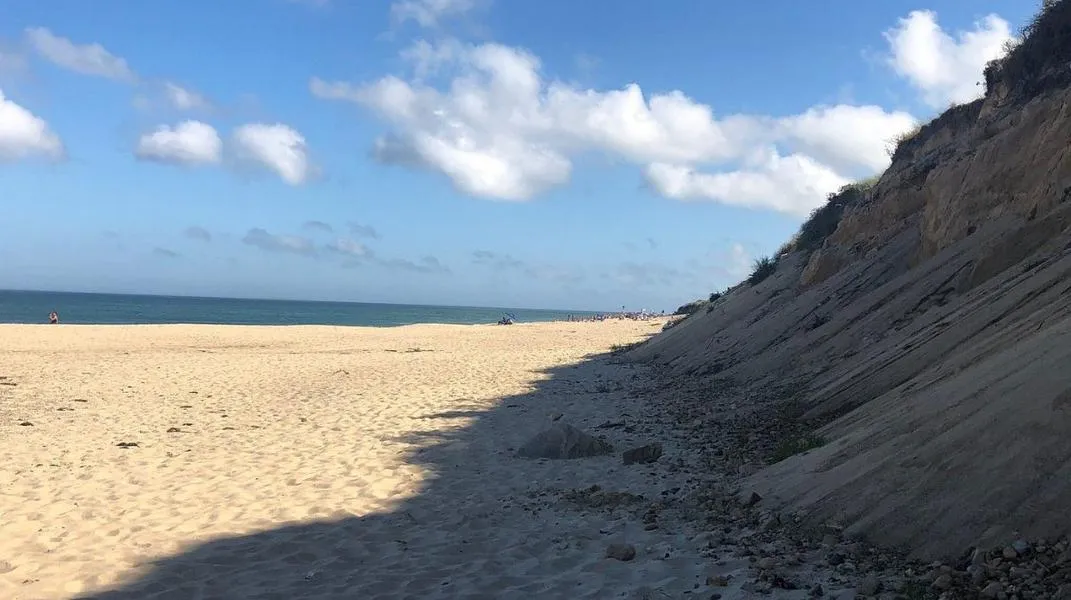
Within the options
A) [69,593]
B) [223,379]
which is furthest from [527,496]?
[223,379]

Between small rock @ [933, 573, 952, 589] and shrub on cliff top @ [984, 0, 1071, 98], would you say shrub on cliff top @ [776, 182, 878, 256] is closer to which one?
shrub on cliff top @ [984, 0, 1071, 98]

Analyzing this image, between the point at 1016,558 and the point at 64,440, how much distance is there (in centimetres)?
1119

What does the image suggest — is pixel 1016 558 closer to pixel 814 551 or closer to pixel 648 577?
pixel 814 551

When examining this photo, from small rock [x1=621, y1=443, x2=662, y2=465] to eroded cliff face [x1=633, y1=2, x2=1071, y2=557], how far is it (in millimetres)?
1749

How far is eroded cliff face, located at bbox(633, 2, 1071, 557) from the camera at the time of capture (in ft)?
13.5

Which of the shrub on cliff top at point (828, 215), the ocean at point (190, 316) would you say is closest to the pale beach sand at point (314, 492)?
the shrub on cliff top at point (828, 215)

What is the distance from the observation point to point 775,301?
16375 millimetres

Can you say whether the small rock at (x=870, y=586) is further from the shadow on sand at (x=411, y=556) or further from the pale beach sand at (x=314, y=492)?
the shadow on sand at (x=411, y=556)

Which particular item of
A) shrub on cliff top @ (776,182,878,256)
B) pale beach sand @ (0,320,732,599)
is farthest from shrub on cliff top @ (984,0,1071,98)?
pale beach sand @ (0,320,732,599)

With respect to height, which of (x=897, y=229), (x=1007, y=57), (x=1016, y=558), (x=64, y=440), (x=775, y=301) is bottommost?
(x=64, y=440)

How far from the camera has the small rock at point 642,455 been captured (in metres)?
7.84

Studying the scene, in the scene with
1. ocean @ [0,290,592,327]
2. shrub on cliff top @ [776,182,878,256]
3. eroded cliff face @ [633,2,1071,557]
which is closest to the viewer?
eroded cliff face @ [633,2,1071,557]

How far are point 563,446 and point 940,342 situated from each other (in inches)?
167

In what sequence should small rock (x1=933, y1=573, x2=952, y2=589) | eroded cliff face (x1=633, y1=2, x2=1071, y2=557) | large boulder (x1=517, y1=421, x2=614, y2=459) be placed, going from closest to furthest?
small rock (x1=933, y1=573, x2=952, y2=589) → eroded cliff face (x1=633, y1=2, x2=1071, y2=557) → large boulder (x1=517, y1=421, x2=614, y2=459)
